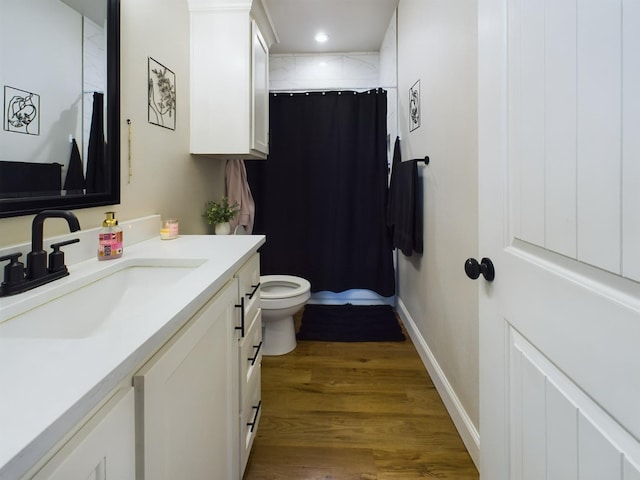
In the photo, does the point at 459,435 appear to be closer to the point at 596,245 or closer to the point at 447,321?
the point at 447,321

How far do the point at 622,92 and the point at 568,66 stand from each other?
0.43ft

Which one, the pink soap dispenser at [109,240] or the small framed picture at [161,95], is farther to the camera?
the small framed picture at [161,95]

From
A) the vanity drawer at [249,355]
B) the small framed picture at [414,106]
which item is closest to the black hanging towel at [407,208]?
the small framed picture at [414,106]

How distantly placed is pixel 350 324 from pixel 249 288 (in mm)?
1621

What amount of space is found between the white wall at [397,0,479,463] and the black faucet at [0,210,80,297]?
133 cm

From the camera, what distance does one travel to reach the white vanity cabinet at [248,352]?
3.81ft

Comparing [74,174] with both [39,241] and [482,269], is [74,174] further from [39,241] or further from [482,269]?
[482,269]

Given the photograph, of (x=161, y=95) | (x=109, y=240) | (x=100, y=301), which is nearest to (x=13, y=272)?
(x=100, y=301)

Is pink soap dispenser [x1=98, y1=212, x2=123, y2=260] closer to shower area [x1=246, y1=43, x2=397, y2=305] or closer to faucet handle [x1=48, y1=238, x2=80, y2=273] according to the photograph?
faucet handle [x1=48, y1=238, x2=80, y2=273]

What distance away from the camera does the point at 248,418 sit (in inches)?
50.3

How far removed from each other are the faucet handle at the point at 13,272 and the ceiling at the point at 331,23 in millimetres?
2281

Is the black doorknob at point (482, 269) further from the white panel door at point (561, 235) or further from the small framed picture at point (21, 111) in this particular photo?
the small framed picture at point (21, 111)

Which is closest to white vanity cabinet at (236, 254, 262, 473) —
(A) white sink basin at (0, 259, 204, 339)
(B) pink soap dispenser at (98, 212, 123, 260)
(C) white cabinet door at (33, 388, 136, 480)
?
(A) white sink basin at (0, 259, 204, 339)

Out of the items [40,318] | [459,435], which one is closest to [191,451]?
[40,318]
